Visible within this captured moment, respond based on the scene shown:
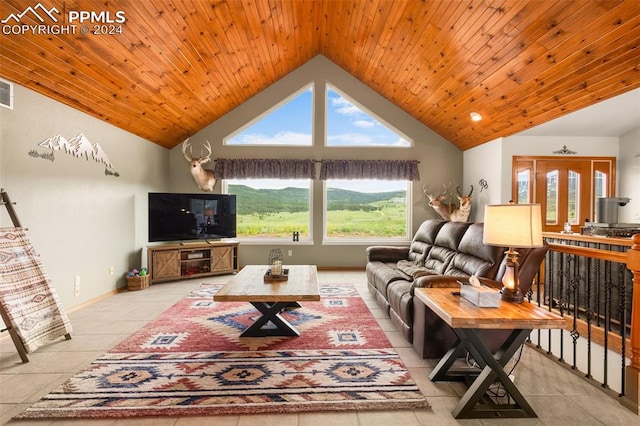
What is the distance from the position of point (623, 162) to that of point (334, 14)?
5.44 meters

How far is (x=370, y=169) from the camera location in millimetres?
6383

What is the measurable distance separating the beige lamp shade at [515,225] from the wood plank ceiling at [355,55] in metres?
1.83

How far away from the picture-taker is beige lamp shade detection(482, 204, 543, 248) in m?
2.05

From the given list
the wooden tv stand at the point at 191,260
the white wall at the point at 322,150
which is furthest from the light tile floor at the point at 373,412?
the white wall at the point at 322,150

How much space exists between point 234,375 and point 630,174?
6.90 metres

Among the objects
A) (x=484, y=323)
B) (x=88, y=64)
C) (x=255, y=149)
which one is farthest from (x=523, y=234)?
(x=255, y=149)

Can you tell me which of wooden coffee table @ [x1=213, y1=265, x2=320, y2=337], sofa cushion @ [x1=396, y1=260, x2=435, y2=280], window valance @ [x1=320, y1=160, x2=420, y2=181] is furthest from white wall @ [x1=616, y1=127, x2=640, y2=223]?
wooden coffee table @ [x1=213, y1=265, x2=320, y2=337]

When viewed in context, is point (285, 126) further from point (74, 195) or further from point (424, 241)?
point (74, 195)

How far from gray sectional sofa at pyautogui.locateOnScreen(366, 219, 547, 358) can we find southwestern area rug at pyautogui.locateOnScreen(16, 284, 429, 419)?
0.32 m

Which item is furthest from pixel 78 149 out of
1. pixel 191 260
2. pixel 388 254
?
pixel 388 254

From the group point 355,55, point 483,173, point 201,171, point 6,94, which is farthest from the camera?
point 201,171

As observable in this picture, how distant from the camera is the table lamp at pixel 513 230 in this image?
205 cm

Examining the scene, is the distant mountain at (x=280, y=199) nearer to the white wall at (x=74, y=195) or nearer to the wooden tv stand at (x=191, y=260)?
the wooden tv stand at (x=191, y=260)

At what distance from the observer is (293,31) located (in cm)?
488
